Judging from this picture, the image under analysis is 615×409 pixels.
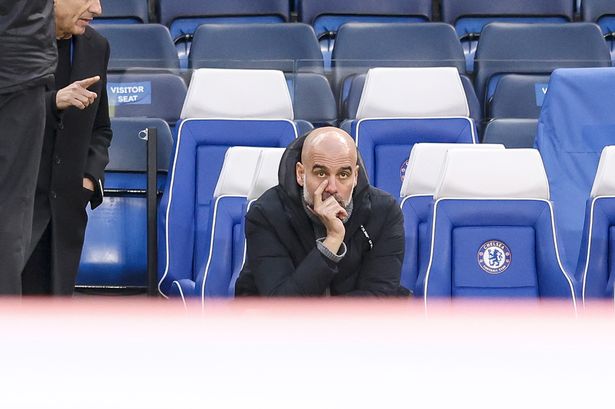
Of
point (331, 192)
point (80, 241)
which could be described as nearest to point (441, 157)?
point (331, 192)

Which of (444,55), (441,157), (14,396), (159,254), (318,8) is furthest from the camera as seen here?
(318,8)

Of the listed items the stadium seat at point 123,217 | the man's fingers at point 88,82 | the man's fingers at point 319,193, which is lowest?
the stadium seat at point 123,217

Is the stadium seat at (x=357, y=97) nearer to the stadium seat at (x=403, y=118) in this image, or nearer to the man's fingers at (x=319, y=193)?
the stadium seat at (x=403, y=118)

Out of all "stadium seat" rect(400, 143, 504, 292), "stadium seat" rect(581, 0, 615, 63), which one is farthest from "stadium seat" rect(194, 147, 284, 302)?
"stadium seat" rect(581, 0, 615, 63)

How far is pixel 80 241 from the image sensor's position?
2.56 m

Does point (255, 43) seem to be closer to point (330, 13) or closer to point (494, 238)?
point (330, 13)

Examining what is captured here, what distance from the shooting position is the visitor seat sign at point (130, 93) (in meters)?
3.52

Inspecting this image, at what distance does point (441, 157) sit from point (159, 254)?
874 millimetres

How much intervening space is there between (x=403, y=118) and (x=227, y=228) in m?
0.71

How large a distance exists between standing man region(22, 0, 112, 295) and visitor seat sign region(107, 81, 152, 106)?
0.93 meters

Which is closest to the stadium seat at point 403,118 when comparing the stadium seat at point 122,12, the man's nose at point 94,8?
the man's nose at point 94,8

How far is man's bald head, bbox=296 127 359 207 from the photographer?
2303 mm

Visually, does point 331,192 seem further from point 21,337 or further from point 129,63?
point 21,337

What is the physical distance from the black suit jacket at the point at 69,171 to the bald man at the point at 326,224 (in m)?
0.42
